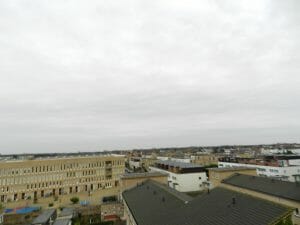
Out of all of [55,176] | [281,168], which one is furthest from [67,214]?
[281,168]

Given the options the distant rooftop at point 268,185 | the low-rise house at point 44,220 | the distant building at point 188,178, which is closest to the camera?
the low-rise house at point 44,220

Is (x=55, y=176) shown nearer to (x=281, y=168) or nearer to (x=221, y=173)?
(x=221, y=173)

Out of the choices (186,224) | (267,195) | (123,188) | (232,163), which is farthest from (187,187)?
(186,224)

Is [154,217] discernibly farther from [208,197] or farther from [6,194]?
[6,194]

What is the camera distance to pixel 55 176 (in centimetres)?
7738

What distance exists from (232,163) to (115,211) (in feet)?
168

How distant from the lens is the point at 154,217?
897 inches

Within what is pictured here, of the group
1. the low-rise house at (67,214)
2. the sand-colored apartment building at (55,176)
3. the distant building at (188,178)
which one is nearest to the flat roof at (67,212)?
the low-rise house at (67,214)

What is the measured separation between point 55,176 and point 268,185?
65.3m

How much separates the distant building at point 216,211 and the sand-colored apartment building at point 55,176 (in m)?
58.5

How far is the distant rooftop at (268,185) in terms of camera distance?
3534 cm

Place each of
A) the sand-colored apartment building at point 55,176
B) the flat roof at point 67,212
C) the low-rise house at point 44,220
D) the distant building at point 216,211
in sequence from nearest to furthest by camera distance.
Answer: the distant building at point 216,211 < the low-rise house at point 44,220 < the flat roof at point 67,212 < the sand-colored apartment building at point 55,176

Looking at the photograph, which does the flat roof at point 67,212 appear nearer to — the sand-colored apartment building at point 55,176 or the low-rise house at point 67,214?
the low-rise house at point 67,214

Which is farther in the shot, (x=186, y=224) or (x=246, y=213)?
(x=186, y=224)
